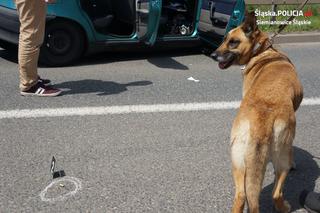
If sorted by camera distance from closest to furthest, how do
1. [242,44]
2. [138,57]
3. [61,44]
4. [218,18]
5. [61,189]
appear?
[61,189] → [242,44] → [61,44] → [218,18] → [138,57]

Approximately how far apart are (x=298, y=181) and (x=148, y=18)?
3.57 metres

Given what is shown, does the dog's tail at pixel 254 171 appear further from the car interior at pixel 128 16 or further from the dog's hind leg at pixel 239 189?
the car interior at pixel 128 16

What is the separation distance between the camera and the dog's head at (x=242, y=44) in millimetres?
3730

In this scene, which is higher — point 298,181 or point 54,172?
point 298,181

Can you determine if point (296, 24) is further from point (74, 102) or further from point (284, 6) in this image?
point (74, 102)

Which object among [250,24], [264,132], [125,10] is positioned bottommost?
[125,10]

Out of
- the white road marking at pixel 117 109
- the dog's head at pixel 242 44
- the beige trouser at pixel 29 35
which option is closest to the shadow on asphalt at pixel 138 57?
the beige trouser at pixel 29 35

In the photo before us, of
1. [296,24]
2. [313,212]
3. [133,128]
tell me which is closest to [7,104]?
[133,128]

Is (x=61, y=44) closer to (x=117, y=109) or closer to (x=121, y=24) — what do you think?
(x=121, y=24)

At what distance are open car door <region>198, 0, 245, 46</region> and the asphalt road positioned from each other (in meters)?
0.94

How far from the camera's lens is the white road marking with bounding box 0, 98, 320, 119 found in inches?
196

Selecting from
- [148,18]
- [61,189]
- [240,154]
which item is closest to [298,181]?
[240,154]

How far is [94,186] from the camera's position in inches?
140

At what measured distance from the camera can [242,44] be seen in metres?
3.80
